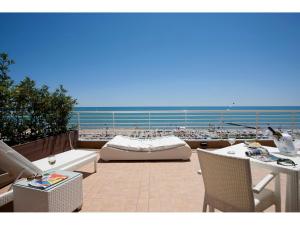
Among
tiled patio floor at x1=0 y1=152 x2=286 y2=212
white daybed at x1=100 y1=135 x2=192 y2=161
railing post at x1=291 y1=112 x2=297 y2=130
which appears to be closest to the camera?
tiled patio floor at x1=0 y1=152 x2=286 y2=212

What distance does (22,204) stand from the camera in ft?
6.72

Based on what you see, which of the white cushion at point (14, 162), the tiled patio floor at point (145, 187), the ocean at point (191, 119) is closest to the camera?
the white cushion at point (14, 162)

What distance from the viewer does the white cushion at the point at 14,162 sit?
2.28 m

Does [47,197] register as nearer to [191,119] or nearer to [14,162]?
[14,162]

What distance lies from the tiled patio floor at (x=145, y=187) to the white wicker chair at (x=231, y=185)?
0.68m

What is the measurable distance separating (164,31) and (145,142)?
3.77 m

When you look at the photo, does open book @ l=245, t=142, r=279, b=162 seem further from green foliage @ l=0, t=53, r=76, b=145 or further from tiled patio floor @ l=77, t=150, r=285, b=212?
green foliage @ l=0, t=53, r=76, b=145

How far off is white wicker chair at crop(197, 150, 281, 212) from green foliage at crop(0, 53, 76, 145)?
374 centimetres

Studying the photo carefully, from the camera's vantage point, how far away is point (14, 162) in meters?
2.36

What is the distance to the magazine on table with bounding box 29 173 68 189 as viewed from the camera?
80.3 inches

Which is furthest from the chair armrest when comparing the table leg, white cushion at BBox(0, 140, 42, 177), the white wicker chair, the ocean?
the ocean

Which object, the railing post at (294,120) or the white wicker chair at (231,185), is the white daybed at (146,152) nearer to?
the white wicker chair at (231,185)

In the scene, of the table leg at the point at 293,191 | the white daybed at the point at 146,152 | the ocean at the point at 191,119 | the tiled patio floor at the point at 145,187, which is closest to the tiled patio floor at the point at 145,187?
the tiled patio floor at the point at 145,187

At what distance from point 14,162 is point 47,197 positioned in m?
0.77
